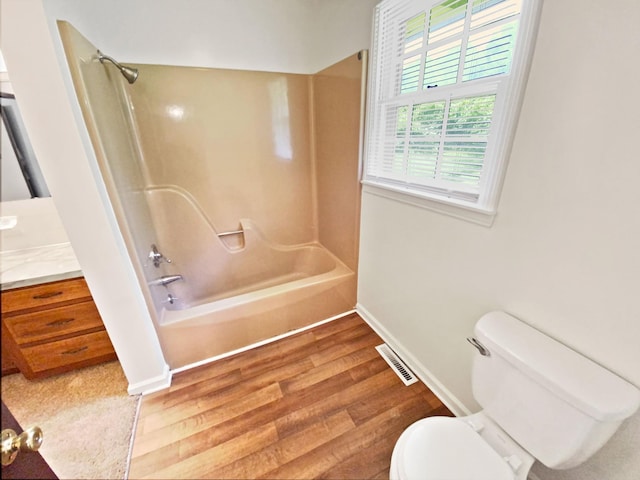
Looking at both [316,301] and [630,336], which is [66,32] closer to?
[316,301]

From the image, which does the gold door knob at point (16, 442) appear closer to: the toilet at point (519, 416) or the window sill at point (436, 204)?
the toilet at point (519, 416)

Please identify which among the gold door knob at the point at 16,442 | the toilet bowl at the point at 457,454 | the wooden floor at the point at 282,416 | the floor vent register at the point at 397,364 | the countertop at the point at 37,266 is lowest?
the wooden floor at the point at 282,416

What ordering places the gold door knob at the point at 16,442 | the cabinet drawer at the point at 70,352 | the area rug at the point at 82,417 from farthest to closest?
1. the cabinet drawer at the point at 70,352
2. the area rug at the point at 82,417
3. the gold door knob at the point at 16,442

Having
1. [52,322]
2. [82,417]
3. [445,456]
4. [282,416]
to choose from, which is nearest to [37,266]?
[52,322]

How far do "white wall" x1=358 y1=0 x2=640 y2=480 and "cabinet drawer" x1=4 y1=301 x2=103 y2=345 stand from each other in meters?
2.13

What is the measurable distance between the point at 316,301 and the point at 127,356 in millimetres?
1217

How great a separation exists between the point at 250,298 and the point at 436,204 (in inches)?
52.2

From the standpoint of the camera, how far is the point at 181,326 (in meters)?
1.62

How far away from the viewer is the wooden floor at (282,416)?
121 cm

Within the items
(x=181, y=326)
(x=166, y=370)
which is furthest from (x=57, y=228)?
(x=166, y=370)

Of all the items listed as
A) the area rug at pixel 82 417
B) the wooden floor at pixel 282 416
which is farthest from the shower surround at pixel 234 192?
the area rug at pixel 82 417

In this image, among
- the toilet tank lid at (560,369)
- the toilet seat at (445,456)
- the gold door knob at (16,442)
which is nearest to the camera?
the gold door knob at (16,442)

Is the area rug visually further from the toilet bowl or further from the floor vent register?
the floor vent register

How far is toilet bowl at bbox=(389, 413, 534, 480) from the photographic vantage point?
0.88 meters
